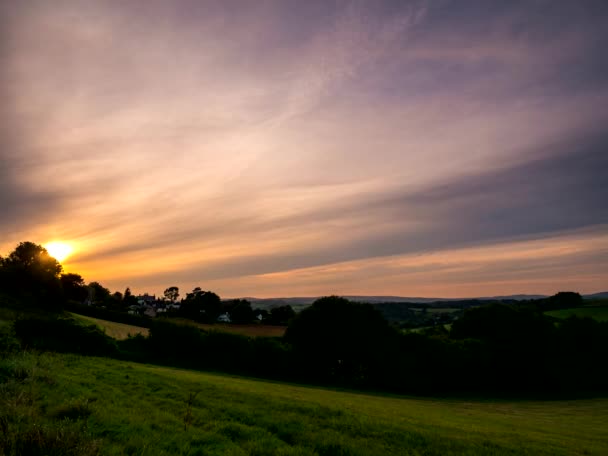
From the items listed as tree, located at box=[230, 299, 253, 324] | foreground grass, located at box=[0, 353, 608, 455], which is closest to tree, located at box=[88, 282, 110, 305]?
tree, located at box=[230, 299, 253, 324]

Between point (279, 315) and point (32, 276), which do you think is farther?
point (279, 315)

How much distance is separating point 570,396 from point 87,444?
255 feet

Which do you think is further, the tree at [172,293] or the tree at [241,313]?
the tree at [172,293]

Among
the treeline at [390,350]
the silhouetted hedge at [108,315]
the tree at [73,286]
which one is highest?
the tree at [73,286]

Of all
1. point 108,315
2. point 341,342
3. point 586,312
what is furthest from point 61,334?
point 586,312

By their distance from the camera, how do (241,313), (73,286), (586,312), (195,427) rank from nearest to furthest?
(195,427) → (73,286) → (586,312) → (241,313)

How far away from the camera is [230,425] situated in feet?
42.8

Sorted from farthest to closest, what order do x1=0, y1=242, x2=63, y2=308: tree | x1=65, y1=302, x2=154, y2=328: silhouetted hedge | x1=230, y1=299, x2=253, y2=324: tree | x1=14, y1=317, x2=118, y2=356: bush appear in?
x1=230, y1=299, x2=253, y2=324: tree < x1=65, y1=302, x2=154, y2=328: silhouetted hedge < x1=0, y1=242, x2=63, y2=308: tree < x1=14, y1=317, x2=118, y2=356: bush

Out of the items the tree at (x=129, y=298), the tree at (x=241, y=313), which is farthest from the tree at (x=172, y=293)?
the tree at (x=241, y=313)

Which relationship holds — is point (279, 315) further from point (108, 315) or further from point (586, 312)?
point (586, 312)

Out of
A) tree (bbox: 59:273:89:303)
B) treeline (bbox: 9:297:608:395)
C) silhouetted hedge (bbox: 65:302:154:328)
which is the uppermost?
tree (bbox: 59:273:89:303)

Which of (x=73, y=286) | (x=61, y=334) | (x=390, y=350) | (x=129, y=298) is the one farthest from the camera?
(x=129, y=298)

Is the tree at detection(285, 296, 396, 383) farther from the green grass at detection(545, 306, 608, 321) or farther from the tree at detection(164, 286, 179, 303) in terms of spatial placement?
the tree at detection(164, 286, 179, 303)

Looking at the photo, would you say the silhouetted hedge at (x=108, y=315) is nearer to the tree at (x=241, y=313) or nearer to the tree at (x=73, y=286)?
the tree at (x=73, y=286)
